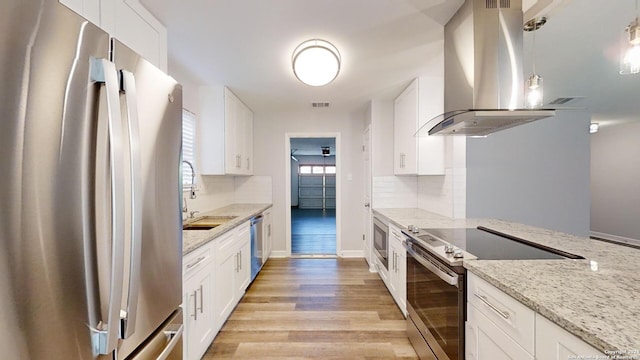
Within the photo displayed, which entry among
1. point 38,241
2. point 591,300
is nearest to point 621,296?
point 591,300

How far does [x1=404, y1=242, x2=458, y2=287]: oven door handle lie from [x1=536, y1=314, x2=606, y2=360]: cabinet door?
45cm

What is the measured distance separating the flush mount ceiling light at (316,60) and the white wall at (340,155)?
6.70 ft

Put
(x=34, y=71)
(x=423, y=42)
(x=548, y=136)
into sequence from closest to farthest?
(x=34, y=71) < (x=423, y=42) < (x=548, y=136)

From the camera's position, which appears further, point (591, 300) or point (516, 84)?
point (516, 84)

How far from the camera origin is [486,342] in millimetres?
1177

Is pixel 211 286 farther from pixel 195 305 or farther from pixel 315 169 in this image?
pixel 315 169

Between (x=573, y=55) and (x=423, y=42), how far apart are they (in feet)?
5.18

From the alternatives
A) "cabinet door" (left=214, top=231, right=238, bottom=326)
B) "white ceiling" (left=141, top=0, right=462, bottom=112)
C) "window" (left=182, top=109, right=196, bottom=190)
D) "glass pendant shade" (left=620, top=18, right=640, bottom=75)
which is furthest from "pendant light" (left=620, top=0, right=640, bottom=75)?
"window" (left=182, top=109, right=196, bottom=190)

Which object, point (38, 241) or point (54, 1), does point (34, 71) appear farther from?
point (38, 241)

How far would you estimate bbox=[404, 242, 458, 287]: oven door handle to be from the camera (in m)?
1.36

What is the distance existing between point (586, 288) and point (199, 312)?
2080 millimetres

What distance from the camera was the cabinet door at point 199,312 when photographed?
5.47ft

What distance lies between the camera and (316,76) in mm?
2299

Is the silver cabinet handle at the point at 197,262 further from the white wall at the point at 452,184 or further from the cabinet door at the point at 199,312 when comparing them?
the white wall at the point at 452,184
